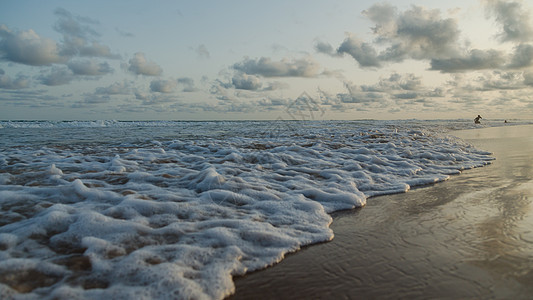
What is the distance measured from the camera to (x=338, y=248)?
8.90 ft

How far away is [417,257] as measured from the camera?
2.45m

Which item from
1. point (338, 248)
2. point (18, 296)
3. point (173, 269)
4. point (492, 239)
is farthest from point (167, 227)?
point (492, 239)

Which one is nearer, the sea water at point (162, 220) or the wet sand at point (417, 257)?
the wet sand at point (417, 257)

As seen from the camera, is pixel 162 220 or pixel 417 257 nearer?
pixel 417 257

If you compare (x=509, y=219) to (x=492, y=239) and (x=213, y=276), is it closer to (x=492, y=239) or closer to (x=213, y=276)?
(x=492, y=239)

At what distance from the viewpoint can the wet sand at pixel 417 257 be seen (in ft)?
6.60

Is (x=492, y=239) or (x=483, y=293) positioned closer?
(x=483, y=293)

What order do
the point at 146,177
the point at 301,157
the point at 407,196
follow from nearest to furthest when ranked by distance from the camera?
the point at 407,196 < the point at 146,177 < the point at 301,157

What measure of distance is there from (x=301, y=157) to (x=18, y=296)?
605 cm

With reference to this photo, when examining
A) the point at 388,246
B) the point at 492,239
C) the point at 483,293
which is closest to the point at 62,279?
the point at 388,246

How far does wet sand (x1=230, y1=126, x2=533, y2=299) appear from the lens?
2.01 meters

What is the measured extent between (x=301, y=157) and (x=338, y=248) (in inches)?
186

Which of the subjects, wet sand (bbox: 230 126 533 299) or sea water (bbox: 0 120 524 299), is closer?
wet sand (bbox: 230 126 533 299)

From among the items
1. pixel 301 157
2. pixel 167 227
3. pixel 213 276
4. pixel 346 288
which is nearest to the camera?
pixel 346 288
